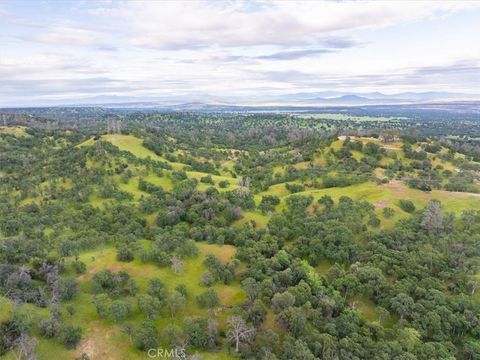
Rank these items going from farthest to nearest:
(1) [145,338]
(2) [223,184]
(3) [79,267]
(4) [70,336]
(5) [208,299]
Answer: (2) [223,184] → (3) [79,267] → (5) [208,299] → (4) [70,336] → (1) [145,338]

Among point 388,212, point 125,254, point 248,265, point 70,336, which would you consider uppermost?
point 388,212

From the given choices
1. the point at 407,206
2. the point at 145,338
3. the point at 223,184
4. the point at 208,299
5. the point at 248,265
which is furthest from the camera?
the point at 223,184

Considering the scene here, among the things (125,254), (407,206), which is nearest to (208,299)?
(125,254)

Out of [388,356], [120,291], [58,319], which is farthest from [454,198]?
Answer: [58,319]

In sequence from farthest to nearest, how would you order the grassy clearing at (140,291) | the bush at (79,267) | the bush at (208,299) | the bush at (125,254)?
the bush at (125,254) < the bush at (79,267) < the bush at (208,299) < the grassy clearing at (140,291)

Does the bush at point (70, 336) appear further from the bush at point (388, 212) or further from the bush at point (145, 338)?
the bush at point (388, 212)

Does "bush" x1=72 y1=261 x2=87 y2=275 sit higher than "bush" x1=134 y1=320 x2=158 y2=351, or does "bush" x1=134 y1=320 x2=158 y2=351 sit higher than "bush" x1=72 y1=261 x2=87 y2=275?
"bush" x1=72 y1=261 x2=87 y2=275

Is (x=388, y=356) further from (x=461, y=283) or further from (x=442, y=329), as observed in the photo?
(x=461, y=283)

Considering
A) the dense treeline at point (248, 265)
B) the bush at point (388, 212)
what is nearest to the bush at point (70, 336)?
the dense treeline at point (248, 265)

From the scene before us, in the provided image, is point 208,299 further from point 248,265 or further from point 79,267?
point 79,267

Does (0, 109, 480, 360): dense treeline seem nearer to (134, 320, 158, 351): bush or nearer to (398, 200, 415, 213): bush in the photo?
(134, 320, 158, 351): bush

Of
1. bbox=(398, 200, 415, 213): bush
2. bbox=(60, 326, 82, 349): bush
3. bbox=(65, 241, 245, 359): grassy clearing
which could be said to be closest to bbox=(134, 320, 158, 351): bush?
bbox=(65, 241, 245, 359): grassy clearing
